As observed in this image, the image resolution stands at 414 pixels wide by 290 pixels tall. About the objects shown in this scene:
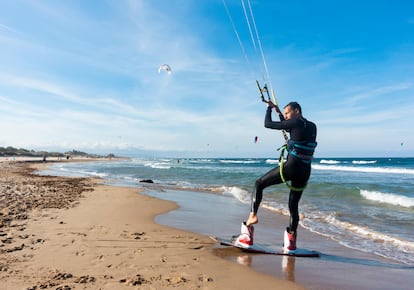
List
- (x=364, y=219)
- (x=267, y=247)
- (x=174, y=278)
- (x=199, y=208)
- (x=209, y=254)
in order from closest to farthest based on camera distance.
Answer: (x=174, y=278) < (x=209, y=254) < (x=267, y=247) < (x=364, y=219) < (x=199, y=208)

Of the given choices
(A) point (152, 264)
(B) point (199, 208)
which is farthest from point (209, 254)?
(B) point (199, 208)

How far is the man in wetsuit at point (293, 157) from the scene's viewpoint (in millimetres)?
4727

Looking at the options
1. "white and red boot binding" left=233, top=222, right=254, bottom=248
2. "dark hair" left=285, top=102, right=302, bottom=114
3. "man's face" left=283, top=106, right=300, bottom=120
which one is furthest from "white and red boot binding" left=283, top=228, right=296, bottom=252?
"dark hair" left=285, top=102, right=302, bottom=114

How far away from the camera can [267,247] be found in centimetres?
530

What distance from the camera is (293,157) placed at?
480 centimetres

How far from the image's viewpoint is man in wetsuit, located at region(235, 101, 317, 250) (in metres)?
4.73

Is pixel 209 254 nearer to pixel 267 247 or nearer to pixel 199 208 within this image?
pixel 267 247

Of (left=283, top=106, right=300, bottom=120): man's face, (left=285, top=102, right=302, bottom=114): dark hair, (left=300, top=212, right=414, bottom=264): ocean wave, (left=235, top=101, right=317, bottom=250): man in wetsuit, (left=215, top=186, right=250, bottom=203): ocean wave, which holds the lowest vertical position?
(left=215, top=186, right=250, bottom=203): ocean wave

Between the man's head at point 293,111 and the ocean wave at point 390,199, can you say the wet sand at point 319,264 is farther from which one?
the ocean wave at point 390,199

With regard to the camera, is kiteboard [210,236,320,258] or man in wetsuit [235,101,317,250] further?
kiteboard [210,236,320,258]

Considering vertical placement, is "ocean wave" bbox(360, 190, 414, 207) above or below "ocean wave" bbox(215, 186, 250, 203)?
above

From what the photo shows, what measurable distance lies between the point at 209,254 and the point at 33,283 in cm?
237

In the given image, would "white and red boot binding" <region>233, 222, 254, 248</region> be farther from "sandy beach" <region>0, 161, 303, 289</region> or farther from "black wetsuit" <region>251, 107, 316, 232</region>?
"black wetsuit" <region>251, 107, 316, 232</region>

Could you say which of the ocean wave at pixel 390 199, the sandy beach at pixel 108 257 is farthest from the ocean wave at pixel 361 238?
the ocean wave at pixel 390 199
